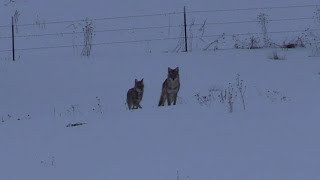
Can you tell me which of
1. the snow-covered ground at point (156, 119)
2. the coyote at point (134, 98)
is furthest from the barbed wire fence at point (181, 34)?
the coyote at point (134, 98)

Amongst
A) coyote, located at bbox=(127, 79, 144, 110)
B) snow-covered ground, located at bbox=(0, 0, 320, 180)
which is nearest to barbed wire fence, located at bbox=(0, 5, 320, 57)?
snow-covered ground, located at bbox=(0, 0, 320, 180)

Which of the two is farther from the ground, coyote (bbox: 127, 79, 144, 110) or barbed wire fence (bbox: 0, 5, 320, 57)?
barbed wire fence (bbox: 0, 5, 320, 57)

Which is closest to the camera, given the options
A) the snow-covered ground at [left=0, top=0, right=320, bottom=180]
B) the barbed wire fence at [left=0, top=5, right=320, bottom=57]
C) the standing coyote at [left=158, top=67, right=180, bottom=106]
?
the snow-covered ground at [left=0, top=0, right=320, bottom=180]

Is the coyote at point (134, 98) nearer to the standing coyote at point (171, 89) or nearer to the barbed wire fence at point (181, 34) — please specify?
the standing coyote at point (171, 89)

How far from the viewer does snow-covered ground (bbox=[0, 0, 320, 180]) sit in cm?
749

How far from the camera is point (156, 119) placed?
10.0m

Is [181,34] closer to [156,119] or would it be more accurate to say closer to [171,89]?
[171,89]

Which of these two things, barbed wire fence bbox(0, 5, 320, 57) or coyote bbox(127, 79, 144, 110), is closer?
coyote bbox(127, 79, 144, 110)

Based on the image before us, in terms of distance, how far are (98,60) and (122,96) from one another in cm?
315

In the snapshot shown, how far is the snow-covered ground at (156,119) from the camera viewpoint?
7492 millimetres

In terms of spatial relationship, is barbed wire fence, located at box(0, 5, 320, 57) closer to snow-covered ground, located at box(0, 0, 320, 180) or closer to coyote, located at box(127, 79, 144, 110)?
snow-covered ground, located at box(0, 0, 320, 180)

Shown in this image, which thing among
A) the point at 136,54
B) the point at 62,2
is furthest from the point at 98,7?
the point at 136,54

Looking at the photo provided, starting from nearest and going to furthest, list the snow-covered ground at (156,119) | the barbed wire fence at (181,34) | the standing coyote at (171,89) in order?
the snow-covered ground at (156,119) → the standing coyote at (171,89) → the barbed wire fence at (181,34)

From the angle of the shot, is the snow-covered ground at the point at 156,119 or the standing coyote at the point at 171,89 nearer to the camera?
the snow-covered ground at the point at 156,119
